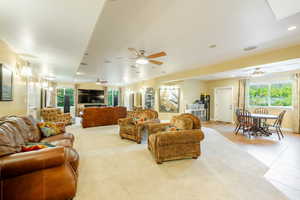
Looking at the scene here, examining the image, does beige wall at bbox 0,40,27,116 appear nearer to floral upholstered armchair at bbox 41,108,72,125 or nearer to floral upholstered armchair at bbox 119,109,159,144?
floral upholstered armchair at bbox 41,108,72,125

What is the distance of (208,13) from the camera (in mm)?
2209

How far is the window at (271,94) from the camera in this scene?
5.78 meters

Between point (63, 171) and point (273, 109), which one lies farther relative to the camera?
point (273, 109)

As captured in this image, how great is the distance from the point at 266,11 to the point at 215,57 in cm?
242

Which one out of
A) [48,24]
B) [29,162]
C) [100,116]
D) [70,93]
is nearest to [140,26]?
[48,24]

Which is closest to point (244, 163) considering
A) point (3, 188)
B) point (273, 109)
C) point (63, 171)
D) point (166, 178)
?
point (166, 178)

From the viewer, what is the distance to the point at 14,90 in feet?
11.3

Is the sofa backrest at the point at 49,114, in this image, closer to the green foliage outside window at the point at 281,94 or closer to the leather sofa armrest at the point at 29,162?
the leather sofa armrest at the point at 29,162

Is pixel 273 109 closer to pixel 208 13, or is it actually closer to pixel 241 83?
pixel 241 83

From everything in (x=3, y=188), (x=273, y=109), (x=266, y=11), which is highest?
(x=266, y=11)

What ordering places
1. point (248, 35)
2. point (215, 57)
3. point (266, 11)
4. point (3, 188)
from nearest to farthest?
point (3, 188), point (266, 11), point (248, 35), point (215, 57)

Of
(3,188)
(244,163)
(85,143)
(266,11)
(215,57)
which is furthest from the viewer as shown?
(215,57)

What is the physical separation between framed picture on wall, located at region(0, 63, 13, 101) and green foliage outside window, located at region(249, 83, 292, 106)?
9034mm

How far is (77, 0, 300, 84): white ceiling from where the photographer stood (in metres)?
2.04
